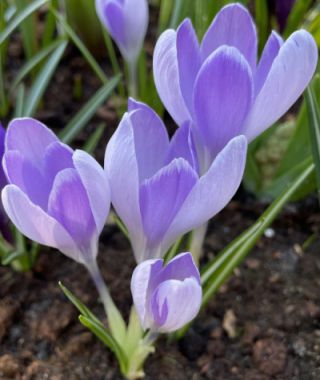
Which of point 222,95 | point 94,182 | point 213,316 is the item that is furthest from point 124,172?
point 213,316

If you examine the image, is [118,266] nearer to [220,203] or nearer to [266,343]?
[266,343]

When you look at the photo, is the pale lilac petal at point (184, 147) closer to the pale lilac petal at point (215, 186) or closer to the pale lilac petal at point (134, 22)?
the pale lilac petal at point (215, 186)

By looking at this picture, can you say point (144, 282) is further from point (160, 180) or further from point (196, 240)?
point (196, 240)

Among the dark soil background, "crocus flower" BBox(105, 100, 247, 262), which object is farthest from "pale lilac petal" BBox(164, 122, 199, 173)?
the dark soil background

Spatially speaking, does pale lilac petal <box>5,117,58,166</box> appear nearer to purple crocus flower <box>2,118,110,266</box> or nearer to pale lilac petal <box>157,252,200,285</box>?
purple crocus flower <box>2,118,110,266</box>

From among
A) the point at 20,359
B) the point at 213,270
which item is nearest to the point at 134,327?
the point at 213,270

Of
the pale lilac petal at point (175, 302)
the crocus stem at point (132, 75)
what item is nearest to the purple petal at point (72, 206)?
the pale lilac petal at point (175, 302)
